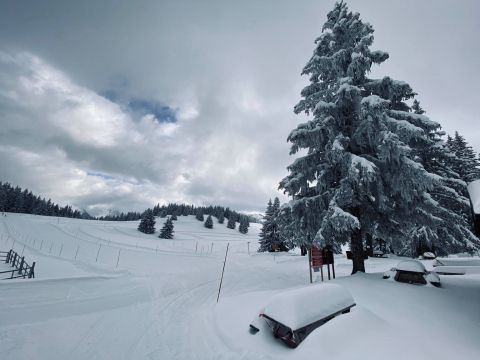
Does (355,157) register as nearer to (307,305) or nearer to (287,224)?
(287,224)

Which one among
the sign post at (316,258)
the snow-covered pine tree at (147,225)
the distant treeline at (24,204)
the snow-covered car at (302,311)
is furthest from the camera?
the distant treeline at (24,204)

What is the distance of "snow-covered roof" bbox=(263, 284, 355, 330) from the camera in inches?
200

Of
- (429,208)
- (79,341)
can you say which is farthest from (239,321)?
(429,208)

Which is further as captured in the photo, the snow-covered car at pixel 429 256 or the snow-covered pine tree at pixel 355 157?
the snow-covered car at pixel 429 256

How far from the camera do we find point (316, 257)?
10875 mm

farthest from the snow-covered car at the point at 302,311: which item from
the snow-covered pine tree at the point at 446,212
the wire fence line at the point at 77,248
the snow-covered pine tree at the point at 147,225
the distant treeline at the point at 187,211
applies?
the distant treeline at the point at 187,211

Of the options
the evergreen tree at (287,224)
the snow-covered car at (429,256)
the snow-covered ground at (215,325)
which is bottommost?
the snow-covered ground at (215,325)

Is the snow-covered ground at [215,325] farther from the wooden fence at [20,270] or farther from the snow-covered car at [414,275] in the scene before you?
the wooden fence at [20,270]

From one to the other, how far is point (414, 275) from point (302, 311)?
615cm

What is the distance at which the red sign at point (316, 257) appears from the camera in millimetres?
10726

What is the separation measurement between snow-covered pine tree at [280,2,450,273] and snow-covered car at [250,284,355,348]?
347 cm

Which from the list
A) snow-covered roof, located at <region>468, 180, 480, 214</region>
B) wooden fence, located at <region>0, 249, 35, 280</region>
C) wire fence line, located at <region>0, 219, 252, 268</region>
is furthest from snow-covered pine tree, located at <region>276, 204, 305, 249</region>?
wire fence line, located at <region>0, 219, 252, 268</region>

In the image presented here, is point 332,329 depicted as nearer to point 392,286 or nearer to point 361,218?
point 392,286

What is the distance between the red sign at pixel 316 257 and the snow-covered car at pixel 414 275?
116 inches
